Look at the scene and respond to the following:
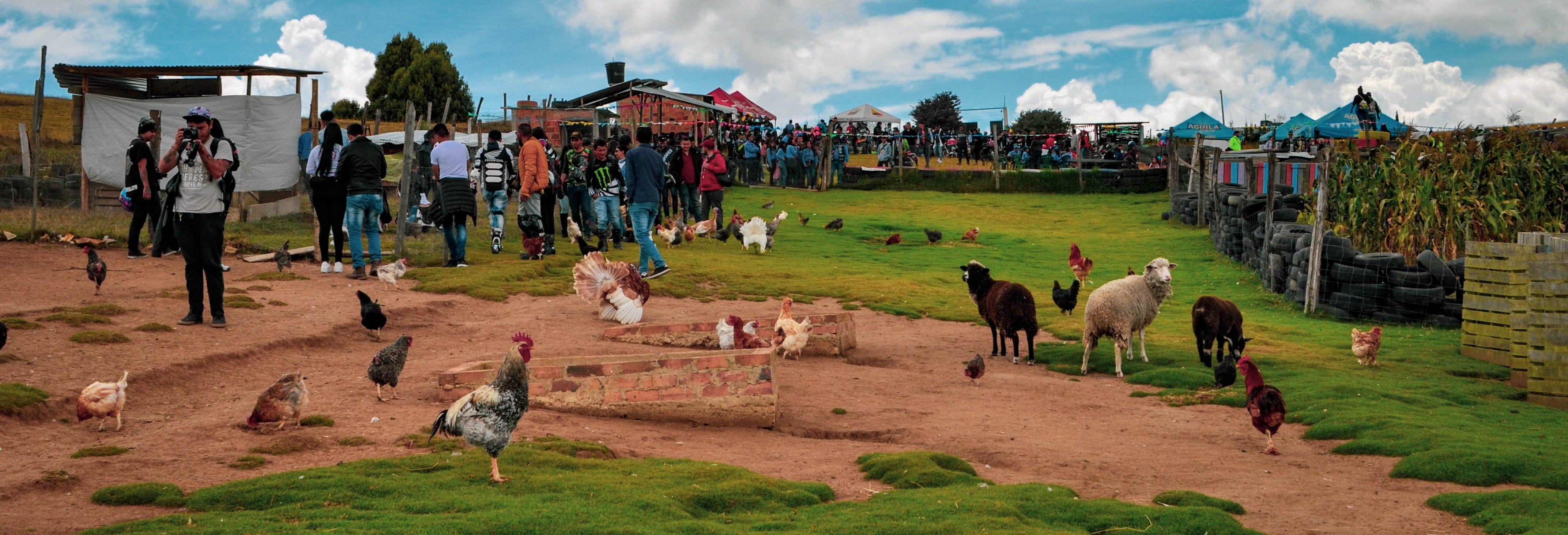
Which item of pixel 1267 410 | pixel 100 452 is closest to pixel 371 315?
pixel 100 452

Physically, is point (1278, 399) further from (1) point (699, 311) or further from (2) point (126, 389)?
(2) point (126, 389)

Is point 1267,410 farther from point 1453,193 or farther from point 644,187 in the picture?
point 1453,193

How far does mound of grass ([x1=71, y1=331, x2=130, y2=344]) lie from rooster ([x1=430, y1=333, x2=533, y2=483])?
470cm

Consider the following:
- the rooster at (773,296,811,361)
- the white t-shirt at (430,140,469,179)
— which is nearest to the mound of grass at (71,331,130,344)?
the rooster at (773,296,811,361)

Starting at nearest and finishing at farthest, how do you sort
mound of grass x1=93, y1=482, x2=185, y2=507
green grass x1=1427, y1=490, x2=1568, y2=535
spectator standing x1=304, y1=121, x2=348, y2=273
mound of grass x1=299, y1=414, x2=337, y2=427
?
mound of grass x1=93, y1=482, x2=185, y2=507 → green grass x1=1427, y1=490, x2=1568, y2=535 → mound of grass x1=299, y1=414, x2=337, y2=427 → spectator standing x1=304, y1=121, x2=348, y2=273

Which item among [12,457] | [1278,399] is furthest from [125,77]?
[1278,399]

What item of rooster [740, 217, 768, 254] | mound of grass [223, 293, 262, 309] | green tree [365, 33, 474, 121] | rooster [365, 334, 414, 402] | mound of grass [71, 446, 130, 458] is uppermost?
green tree [365, 33, 474, 121]

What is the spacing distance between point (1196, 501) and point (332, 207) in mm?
11553

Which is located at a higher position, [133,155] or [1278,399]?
[133,155]

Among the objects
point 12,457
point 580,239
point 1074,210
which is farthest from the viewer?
point 1074,210

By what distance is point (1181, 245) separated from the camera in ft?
85.1

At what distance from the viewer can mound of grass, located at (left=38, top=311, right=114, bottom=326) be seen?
1029 cm

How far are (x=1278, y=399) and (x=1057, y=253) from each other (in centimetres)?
1657

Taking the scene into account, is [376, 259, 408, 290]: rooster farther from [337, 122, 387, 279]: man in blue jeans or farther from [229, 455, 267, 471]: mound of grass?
[229, 455, 267, 471]: mound of grass
